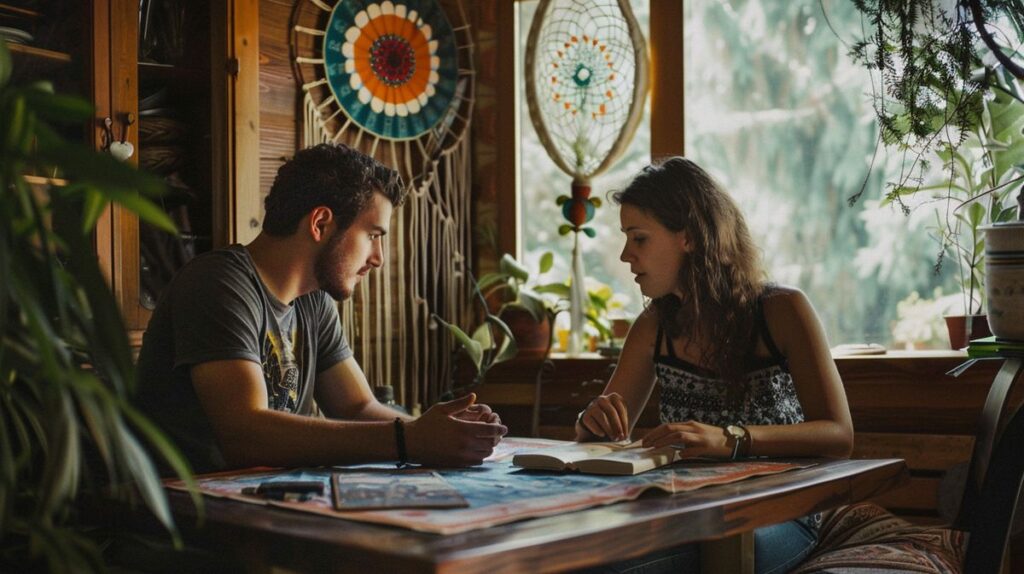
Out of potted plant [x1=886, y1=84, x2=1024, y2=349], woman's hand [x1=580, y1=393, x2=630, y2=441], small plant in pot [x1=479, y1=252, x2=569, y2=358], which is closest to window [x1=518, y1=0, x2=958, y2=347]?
potted plant [x1=886, y1=84, x2=1024, y2=349]

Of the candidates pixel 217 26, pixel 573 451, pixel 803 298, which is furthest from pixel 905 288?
pixel 217 26

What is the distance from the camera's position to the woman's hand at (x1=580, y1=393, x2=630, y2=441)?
1912 mm

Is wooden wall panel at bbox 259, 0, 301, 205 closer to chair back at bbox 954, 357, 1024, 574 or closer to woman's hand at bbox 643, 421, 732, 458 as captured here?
woman's hand at bbox 643, 421, 732, 458

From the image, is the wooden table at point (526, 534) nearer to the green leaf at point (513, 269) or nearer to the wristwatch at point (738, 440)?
the wristwatch at point (738, 440)

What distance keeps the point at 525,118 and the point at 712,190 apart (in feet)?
4.29

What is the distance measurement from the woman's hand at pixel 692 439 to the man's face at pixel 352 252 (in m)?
0.74

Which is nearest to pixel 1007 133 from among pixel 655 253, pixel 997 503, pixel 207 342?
pixel 655 253

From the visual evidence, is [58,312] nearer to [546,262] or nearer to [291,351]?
[291,351]

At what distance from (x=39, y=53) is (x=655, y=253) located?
148 cm

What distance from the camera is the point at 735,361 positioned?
6.61ft

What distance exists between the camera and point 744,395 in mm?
2016

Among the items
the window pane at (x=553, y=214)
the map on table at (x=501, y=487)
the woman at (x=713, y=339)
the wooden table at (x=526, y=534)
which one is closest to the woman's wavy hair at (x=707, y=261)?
the woman at (x=713, y=339)

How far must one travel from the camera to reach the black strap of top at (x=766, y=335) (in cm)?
202

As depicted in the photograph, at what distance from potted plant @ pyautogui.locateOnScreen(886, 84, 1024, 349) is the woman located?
59 cm
